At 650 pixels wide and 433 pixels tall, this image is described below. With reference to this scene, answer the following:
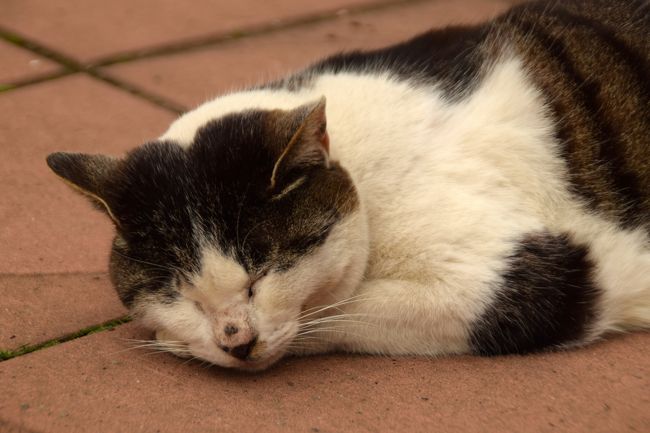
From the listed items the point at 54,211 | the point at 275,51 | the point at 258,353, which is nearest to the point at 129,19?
the point at 275,51

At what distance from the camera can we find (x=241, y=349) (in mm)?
2184

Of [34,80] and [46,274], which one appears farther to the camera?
[34,80]

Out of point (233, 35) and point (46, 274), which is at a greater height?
point (233, 35)

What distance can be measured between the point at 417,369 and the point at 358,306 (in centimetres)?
23

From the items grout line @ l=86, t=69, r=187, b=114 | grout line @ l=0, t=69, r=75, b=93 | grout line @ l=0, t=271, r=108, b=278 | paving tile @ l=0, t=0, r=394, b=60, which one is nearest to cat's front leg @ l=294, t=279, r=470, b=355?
grout line @ l=0, t=271, r=108, b=278

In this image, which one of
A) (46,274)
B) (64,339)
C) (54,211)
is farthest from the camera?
(54,211)

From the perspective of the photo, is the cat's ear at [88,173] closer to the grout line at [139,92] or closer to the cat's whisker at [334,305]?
the cat's whisker at [334,305]

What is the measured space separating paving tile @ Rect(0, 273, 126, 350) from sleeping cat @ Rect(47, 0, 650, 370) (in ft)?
1.01


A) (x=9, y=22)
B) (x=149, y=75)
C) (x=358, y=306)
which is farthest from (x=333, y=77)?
(x=9, y=22)

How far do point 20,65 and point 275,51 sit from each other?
1261mm

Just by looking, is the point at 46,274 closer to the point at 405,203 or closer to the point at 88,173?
the point at 88,173

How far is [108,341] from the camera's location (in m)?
2.53

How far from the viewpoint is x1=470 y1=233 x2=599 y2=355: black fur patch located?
2.38m

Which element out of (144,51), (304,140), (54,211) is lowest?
(54,211)
